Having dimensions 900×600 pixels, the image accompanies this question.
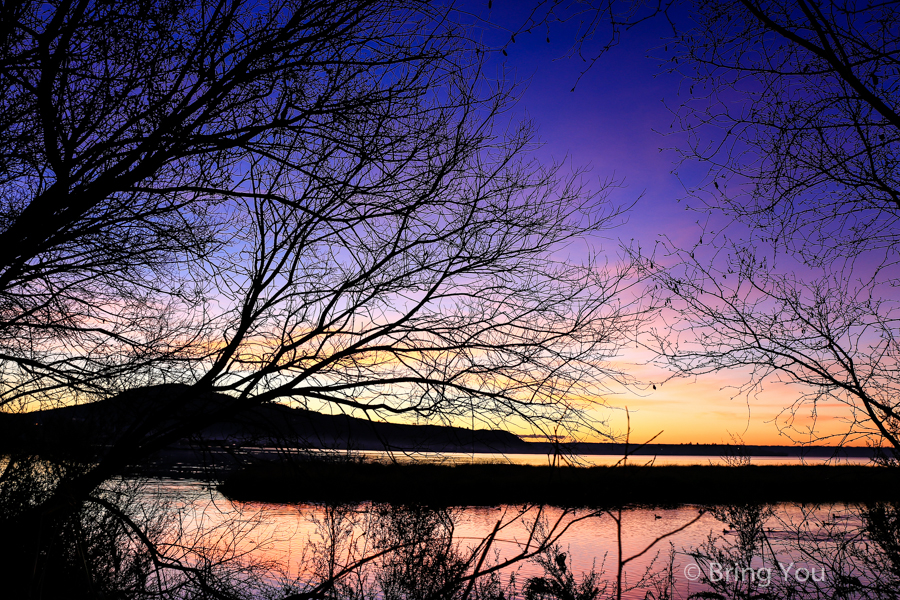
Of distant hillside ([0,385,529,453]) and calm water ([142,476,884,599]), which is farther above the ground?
distant hillside ([0,385,529,453])

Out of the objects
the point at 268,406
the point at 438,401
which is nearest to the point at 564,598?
the point at 438,401

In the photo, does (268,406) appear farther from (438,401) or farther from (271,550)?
(271,550)

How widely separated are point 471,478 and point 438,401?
30.3 metres

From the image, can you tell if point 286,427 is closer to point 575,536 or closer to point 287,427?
point 287,427

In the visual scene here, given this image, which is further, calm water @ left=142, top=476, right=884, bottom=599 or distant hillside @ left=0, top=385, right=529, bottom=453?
calm water @ left=142, top=476, right=884, bottom=599

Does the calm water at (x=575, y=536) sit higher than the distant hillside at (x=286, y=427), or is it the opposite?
the distant hillside at (x=286, y=427)

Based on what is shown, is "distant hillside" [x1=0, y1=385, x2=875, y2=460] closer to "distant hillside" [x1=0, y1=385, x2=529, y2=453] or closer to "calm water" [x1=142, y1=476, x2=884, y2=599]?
"distant hillside" [x1=0, y1=385, x2=529, y2=453]

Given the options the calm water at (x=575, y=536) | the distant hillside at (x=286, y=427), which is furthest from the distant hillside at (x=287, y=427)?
the calm water at (x=575, y=536)

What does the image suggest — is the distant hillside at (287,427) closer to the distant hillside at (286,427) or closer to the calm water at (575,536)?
the distant hillside at (286,427)

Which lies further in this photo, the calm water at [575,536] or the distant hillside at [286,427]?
the calm water at [575,536]

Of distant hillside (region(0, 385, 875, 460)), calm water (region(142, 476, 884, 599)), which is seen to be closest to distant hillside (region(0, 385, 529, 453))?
distant hillside (region(0, 385, 875, 460))

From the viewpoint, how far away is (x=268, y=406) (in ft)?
12.3

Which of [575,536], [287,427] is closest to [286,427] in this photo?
[287,427]

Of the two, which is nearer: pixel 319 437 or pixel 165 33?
pixel 165 33
